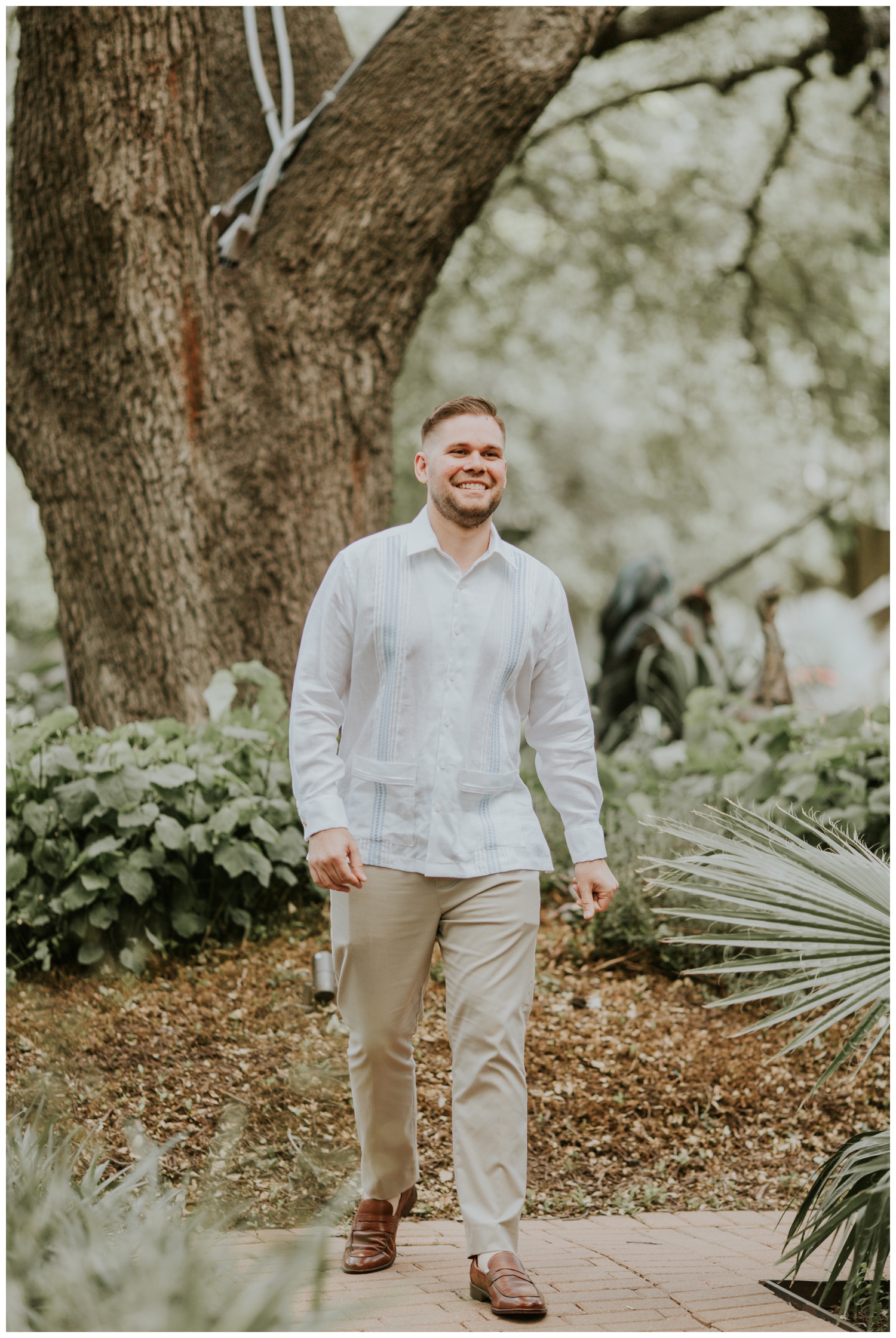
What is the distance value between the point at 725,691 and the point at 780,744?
74.1 inches

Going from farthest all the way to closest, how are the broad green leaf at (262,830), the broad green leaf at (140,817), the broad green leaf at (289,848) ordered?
the broad green leaf at (289,848)
the broad green leaf at (262,830)
the broad green leaf at (140,817)

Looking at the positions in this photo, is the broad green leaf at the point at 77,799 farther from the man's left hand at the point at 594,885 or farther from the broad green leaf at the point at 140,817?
the man's left hand at the point at 594,885

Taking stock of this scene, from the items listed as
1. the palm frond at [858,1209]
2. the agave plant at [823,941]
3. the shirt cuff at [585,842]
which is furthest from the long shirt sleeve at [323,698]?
the palm frond at [858,1209]

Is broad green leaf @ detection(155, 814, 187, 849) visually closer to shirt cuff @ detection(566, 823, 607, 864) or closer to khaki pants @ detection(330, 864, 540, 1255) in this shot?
khaki pants @ detection(330, 864, 540, 1255)

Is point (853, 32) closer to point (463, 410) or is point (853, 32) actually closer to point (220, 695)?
point (220, 695)

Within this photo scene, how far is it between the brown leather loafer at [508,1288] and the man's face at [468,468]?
1.63 metres

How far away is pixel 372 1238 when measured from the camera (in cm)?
279

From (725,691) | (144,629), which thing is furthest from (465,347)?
(144,629)

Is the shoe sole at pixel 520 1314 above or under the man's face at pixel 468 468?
under

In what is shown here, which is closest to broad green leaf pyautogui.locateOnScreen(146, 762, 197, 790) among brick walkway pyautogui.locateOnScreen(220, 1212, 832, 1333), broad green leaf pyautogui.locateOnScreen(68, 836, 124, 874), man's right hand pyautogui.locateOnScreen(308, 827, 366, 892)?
broad green leaf pyautogui.locateOnScreen(68, 836, 124, 874)

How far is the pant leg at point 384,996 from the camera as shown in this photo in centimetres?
277

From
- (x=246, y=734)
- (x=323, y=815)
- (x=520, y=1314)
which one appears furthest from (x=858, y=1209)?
(x=246, y=734)

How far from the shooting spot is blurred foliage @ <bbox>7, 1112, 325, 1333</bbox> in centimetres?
168

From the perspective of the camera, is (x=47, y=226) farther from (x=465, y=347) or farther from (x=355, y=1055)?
(x=465, y=347)
